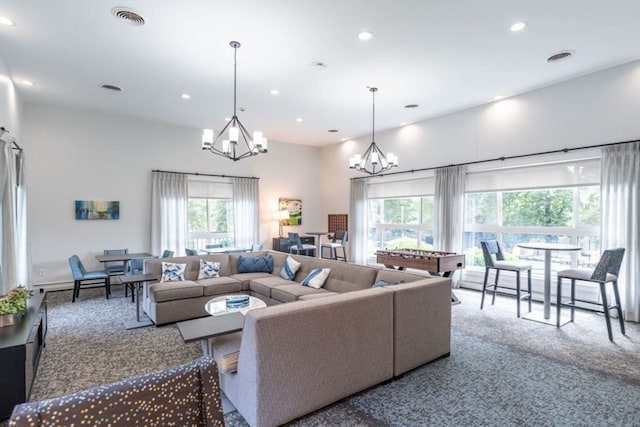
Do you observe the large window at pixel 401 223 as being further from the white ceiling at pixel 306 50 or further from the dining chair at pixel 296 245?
the white ceiling at pixel 306 50

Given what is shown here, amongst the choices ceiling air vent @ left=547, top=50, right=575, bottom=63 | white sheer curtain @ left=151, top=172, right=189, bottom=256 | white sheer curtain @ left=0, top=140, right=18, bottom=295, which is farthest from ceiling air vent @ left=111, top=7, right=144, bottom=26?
ceiling air vent @ left=547, top=50, right=575, bottom=63

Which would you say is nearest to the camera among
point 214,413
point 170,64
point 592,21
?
point 214,413

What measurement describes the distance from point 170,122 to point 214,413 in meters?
7.49

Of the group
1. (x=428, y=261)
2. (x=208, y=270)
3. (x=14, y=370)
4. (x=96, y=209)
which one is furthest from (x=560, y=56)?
(x=96, y=209)

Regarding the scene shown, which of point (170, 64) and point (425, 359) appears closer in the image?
point (425, 359)

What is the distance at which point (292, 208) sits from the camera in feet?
30.8

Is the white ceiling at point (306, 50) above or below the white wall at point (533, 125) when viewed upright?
above

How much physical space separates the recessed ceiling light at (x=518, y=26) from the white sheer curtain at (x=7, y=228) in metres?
6.09

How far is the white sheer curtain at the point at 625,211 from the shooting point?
14.7 feet

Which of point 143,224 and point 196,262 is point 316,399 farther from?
point 143,224

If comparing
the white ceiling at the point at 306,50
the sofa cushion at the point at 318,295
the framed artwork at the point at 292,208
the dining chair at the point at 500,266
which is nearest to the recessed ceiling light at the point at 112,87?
the white ceiling at the point at 306,50

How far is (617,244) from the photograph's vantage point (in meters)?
4.63

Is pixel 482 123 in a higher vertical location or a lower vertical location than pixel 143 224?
higher

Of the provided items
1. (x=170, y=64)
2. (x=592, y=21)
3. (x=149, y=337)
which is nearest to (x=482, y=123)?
(x=592, y=21)
